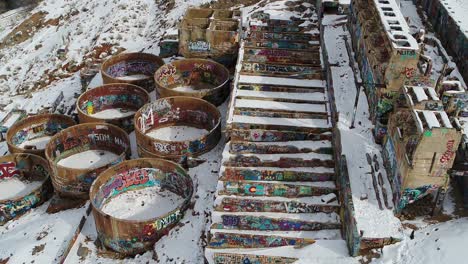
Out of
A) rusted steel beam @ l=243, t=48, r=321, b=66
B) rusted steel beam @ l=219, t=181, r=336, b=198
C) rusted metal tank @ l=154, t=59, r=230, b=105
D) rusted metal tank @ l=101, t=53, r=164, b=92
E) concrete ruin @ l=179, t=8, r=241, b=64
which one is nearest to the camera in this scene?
rusted steel beam @ l=219, t=181, r=336, b=198

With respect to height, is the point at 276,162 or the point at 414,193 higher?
the point at 414,193

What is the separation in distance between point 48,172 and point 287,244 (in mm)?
15378

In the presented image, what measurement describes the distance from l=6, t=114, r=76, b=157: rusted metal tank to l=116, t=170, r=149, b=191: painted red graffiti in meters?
8.97

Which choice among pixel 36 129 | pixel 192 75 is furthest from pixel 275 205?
pixel 36 129

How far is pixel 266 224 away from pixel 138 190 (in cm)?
805

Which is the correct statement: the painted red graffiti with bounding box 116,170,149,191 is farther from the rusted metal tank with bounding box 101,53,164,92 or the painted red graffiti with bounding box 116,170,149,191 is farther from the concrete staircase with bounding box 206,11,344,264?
the rusted metal tank with bounding box 101,53,164,92

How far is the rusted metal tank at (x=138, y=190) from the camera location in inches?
831

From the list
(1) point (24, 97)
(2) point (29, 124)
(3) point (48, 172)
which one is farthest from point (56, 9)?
(3) point (48, 172)

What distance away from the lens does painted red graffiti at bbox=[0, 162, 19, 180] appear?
2864cm

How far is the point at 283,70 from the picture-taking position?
94.4 feet

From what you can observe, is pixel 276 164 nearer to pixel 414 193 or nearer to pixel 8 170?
pixel 414 193

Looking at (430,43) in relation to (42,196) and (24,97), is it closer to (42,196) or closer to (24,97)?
(42,196)

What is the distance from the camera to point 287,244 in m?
19.1

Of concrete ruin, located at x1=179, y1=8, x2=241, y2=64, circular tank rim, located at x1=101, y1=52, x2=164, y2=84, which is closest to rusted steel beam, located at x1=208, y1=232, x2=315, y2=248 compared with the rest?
concrete ruin, located at x1=179, y1=8, x2=241, y2=64
